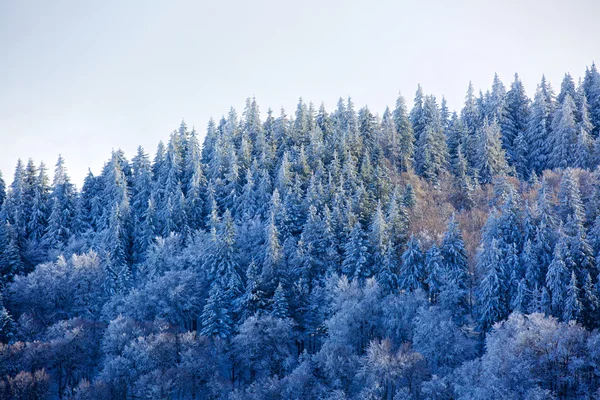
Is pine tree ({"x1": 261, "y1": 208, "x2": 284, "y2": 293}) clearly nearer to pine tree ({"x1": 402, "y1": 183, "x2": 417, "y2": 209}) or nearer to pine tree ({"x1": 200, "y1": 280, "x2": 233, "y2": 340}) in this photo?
pine tree ({"x1": 200, "y1": 280, "x2": 233, "y2": 340})

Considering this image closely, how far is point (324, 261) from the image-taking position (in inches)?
2803

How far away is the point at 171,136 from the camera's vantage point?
4279 inches

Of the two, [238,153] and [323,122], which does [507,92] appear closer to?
[323,122]

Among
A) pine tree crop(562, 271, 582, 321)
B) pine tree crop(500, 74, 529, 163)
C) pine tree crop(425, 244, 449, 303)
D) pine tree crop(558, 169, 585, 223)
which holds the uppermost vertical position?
pine tree crop(500, 74, 529, 163)

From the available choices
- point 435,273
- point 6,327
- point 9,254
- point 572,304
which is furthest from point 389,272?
point 9,254

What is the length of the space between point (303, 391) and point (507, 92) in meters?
92.3

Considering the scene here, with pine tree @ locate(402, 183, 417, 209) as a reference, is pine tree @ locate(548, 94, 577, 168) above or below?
above

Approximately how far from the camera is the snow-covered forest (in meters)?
50.1

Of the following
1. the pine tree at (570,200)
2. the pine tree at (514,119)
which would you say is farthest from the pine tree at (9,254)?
the pine tree at (514,119)

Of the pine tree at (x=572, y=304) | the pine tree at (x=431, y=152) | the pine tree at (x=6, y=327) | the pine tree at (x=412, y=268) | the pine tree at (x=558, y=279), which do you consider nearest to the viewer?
the pine tree at (x=572, y=304)

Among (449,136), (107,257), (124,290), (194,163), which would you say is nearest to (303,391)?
(124,290)

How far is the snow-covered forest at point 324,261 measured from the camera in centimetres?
5012

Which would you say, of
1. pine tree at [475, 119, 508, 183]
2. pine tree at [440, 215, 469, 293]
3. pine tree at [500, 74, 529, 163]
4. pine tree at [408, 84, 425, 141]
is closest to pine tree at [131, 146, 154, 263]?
pine tree at [440, 215, 469, 293]

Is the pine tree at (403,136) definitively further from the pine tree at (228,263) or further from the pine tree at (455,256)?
the pine tree at (228,263)
